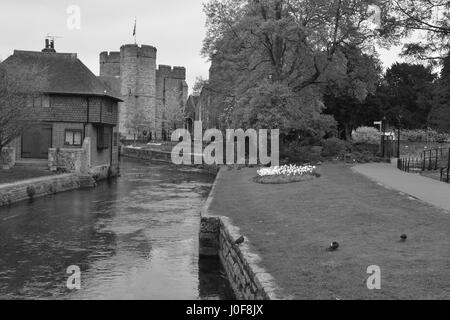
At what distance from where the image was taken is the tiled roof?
3898 centimetres

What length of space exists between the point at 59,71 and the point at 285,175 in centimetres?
2375

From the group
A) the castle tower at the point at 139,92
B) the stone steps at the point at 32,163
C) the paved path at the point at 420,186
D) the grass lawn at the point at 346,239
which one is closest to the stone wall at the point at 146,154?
the castle tower at the point at 139,92

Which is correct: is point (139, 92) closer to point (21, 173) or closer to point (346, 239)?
point (21, 173)

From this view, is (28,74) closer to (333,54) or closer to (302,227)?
(333,54)

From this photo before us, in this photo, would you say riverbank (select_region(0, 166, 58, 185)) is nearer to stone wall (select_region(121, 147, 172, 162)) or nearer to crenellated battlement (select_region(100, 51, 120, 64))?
stone wall (select_region(121, 147, 172, 162))

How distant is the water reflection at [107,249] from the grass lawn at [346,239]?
200 centimetres

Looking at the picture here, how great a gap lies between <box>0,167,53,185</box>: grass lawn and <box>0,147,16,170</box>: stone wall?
1.24 m

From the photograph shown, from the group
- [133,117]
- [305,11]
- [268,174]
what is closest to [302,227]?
[268,174]

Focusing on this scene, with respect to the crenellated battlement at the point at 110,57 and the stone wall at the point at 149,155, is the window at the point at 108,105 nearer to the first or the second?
the stone wall at the point at 149,155

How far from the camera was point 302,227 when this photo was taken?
44.3 feet

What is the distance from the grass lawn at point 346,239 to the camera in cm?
821

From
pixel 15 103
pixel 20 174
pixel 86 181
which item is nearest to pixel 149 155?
pixel 86 181

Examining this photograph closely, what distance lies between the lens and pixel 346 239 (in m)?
11.6
